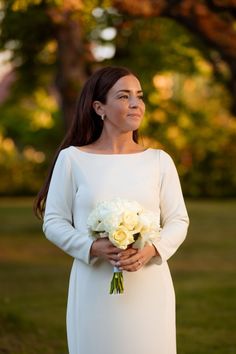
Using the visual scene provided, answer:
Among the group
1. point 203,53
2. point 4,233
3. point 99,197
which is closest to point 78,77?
point 203,53

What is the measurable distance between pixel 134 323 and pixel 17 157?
32532mm

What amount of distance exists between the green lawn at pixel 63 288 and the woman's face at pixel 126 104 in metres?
4.16

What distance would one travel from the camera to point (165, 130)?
21547 mm

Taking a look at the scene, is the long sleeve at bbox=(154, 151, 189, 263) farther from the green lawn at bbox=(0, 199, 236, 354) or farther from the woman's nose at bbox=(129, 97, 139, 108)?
the green lawn at bbox=(0, 199, 236, 354)

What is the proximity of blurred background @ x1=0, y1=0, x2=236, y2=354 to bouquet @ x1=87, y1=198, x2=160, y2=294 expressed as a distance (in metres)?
4.28

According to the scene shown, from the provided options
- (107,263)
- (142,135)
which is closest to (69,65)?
(142,135)

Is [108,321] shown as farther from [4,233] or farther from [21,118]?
[21,118]

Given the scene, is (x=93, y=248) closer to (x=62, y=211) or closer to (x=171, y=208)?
(x=62, y=211)

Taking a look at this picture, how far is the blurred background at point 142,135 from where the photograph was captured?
10039 mm

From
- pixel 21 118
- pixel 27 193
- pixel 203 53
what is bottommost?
pixel 27 193

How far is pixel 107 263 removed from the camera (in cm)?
429

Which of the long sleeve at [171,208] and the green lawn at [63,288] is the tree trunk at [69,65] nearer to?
the green lawn at [63,288]

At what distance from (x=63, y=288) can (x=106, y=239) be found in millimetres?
9930

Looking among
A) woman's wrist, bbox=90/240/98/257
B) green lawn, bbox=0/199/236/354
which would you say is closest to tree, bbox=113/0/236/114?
green lawn, bbox=0/199/236/354
